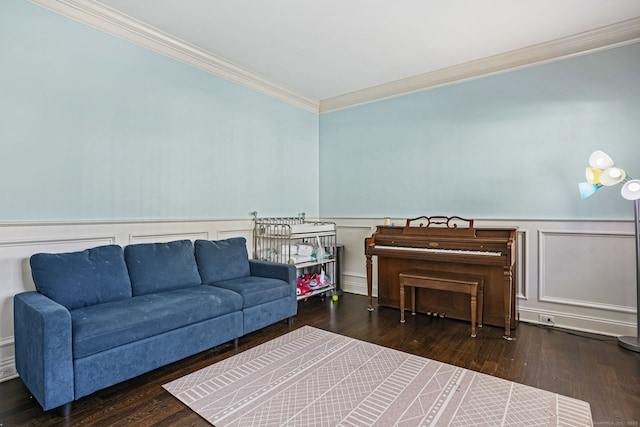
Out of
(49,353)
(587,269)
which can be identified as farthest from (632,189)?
(49,353)

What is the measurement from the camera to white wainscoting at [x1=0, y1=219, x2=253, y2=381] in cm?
223

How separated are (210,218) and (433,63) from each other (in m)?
3.03

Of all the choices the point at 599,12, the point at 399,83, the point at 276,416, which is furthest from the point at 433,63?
the point at 276,416

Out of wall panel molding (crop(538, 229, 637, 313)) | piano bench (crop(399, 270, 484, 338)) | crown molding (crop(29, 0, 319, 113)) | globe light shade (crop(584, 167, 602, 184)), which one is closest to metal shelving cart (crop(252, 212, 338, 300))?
piano bench (crop(399, 270, 484, 338))

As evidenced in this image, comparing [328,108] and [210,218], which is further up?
[328,108]

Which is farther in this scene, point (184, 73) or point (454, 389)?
point (184, 73)

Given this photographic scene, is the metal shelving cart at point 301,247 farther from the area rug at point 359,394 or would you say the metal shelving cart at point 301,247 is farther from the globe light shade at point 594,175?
the globe light shade at point 594,175

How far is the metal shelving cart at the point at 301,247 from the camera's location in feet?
12.5

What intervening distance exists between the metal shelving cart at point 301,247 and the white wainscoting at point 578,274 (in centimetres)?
189

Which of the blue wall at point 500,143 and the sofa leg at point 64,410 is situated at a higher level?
the blue wall at point 500,143

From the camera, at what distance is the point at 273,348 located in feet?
8.86

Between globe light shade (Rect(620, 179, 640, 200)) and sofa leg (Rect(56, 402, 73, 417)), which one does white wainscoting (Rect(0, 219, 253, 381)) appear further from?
globe light shade (Rect(620, 179, 640, 200))

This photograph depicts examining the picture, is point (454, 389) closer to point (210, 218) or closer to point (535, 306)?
point (535, 306)

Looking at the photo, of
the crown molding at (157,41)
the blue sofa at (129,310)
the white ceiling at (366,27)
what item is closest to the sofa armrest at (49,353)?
the blue sofa at (129,310)
